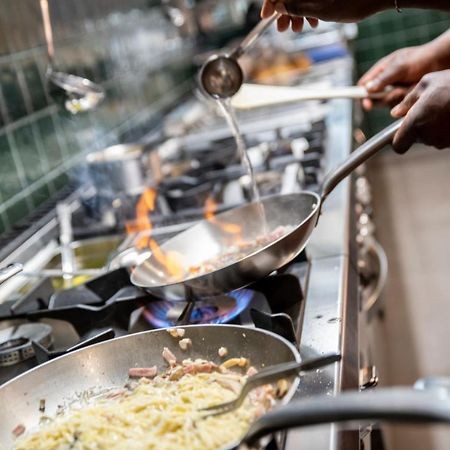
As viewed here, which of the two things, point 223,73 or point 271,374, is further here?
point 223,73

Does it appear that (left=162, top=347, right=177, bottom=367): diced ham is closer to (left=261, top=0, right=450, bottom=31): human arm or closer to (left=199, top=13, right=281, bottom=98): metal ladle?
(left=261, top=0, right=450, bottom=31): human arm

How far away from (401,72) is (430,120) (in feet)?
2.15

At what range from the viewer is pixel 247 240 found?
4.69 ft

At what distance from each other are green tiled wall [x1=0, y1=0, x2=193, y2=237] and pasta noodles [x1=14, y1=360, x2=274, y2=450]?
3.45 feet

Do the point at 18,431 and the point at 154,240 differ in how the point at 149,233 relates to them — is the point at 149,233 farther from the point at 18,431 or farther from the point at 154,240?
the point at 18,431

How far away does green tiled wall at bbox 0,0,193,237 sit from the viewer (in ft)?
6.35

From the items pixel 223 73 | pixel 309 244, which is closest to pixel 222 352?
pixel 309 244

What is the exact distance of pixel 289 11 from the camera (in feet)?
4.18

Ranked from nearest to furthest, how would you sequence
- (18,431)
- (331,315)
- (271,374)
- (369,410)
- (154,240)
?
(369,410) < (271,374) < (18,431) < (331,315) < (154,240)

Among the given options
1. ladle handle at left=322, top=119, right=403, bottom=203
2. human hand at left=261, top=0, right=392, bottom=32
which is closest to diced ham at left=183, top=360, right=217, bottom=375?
ladle handle at left=322, top=119, right=403, bottom=203

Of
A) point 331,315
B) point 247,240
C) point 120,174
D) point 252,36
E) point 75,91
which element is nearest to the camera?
point 331,315

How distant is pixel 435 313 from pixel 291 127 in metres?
1.05

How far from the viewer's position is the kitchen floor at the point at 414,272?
234 cm

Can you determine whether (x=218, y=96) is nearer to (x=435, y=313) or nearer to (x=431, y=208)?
(x=435, y=313)
